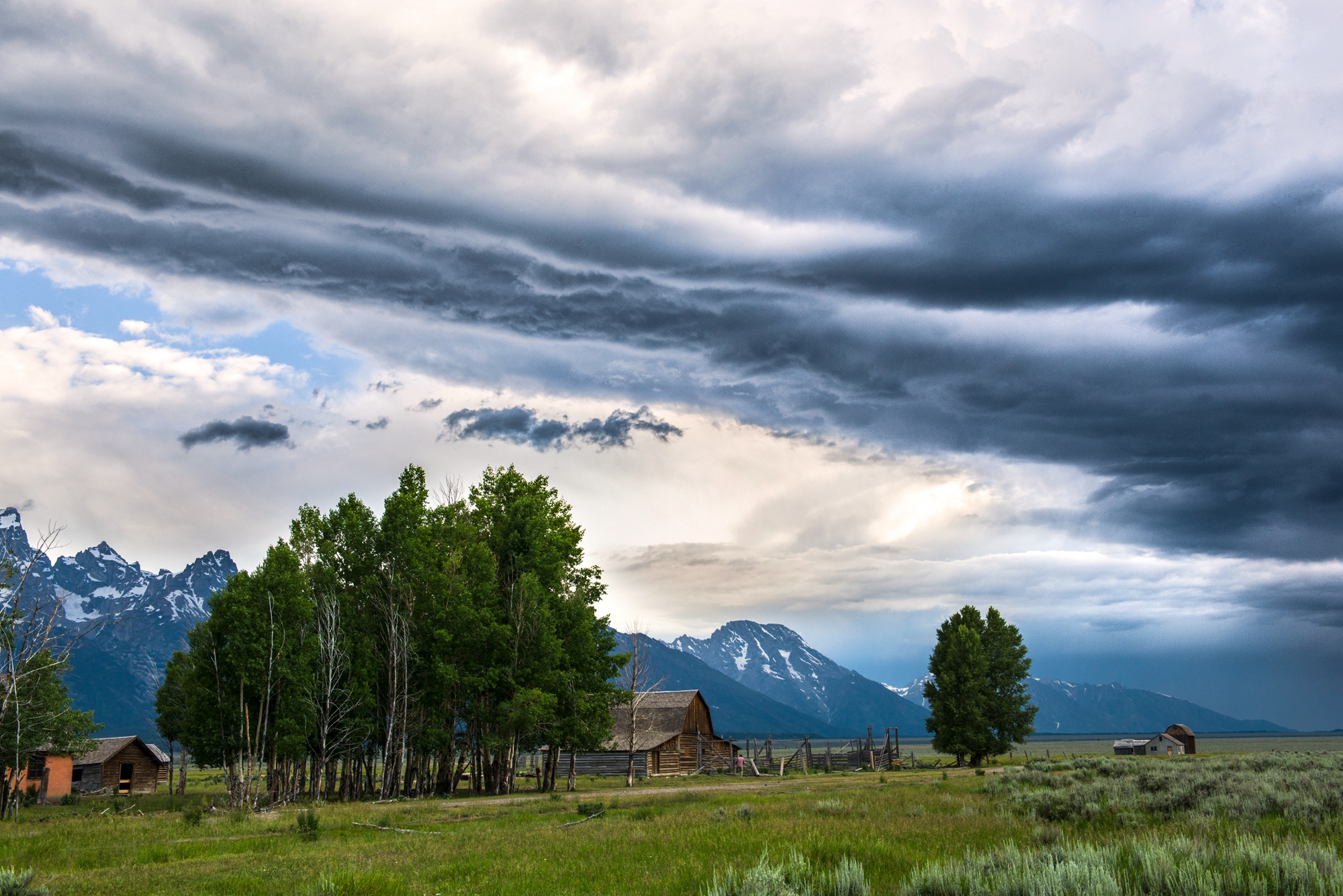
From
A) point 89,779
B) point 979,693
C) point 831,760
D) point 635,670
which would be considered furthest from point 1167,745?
point 89,779

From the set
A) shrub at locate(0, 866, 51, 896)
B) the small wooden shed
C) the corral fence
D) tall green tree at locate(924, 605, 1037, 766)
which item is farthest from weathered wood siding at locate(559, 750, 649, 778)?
shrub at locate(0, 866, 51, 896)

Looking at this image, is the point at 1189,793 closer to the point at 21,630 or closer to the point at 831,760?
the point at 21,630

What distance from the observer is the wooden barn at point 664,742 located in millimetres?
65562

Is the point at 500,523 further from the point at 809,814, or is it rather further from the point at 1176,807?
the point at 1176,807

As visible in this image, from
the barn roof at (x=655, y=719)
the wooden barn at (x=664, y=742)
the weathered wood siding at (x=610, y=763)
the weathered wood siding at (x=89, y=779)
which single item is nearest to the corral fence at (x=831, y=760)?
the wooden barn at (x=664, y=742)

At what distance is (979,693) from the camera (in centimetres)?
6856

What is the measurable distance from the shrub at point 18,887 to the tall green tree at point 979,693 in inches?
2589

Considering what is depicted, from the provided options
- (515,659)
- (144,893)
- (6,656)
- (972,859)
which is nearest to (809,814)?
(972,859)

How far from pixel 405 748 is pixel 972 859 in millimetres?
38455

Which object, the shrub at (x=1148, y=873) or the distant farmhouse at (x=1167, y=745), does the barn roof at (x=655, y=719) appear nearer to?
the distant farmhouse at (x=1167, y=745)

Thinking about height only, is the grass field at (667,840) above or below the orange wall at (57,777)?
above

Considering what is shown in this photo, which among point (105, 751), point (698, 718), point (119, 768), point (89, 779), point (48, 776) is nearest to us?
point (48, 776)

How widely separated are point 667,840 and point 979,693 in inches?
2360

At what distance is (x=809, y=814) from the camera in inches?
837
